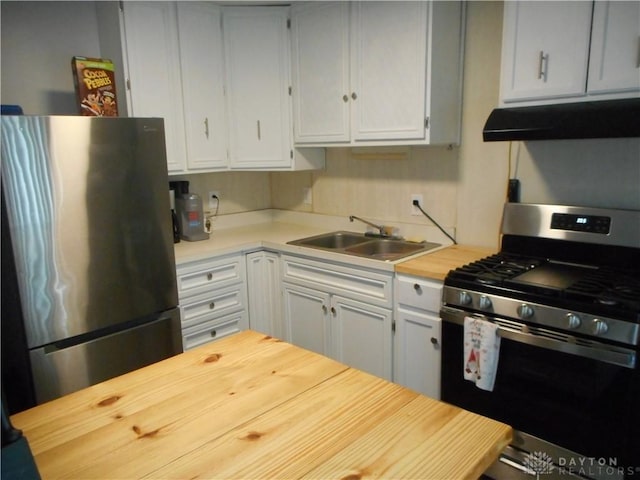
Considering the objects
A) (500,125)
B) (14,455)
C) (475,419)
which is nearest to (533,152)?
(500,125)

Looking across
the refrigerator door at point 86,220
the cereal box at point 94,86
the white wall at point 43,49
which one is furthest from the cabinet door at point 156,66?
the refrigerator door at point 86,220

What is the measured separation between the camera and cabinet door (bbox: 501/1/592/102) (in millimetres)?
1766

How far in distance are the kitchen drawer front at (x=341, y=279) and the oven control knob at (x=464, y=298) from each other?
0.40 metres

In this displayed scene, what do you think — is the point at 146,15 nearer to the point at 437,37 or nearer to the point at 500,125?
the point at 437,37

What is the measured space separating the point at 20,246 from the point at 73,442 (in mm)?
1187

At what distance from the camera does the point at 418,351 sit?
2.18 meters

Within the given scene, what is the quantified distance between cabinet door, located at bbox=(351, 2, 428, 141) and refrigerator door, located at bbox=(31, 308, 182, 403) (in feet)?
4.70

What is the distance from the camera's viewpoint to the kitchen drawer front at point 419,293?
2.05 m

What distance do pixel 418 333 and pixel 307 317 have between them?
761 millimetres

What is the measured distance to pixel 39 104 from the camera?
8.15 ft

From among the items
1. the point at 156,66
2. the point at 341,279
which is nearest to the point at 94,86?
the point at 156,66

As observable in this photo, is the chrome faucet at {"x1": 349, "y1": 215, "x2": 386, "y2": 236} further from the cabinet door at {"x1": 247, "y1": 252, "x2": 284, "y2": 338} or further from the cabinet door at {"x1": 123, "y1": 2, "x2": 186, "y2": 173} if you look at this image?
the cabinet door at {"x1": 123, "y1": 2, "x2": 186, "y2": 173}

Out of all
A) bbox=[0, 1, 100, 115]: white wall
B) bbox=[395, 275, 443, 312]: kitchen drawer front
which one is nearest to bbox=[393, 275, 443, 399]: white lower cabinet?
bbox=[395, 275, 443, 312]: kitchen drawer front

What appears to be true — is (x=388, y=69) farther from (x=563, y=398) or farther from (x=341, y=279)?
(x=563, y=398)
